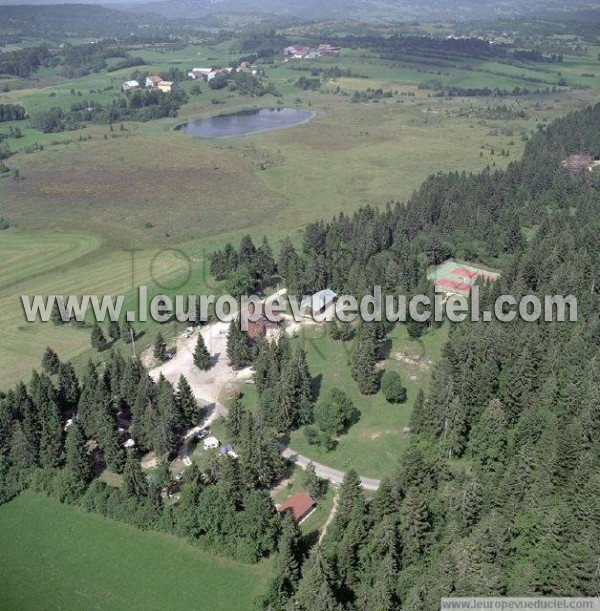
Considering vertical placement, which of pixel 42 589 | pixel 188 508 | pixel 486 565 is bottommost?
pixel 42 589

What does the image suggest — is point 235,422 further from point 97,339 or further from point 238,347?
point 97,339

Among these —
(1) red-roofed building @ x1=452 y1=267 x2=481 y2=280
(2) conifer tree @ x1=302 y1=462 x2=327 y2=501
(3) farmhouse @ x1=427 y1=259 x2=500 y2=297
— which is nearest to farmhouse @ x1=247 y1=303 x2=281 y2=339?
(2) conifer tree @ x1=302 y1=462 x2=327 y2=501

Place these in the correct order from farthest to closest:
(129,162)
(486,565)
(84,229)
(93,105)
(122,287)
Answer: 1. (93,105)
2. (129,162)
3. (84,229)
4. (122,287)
5. (486,565)

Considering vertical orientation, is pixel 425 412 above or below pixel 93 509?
above

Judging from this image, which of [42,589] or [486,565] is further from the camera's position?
[42,589]

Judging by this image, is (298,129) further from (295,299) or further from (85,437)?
(85,437)

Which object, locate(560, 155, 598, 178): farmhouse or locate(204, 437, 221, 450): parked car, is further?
locate(560, 155, 598, 178): farmhouse

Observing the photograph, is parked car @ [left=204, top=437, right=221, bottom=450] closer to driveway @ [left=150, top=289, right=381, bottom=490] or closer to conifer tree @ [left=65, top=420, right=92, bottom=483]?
driveway @ [left=150, top=289, right=381, bottom=490]

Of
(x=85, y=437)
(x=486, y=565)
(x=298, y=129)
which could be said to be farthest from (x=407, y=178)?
(x=486, y=565)
